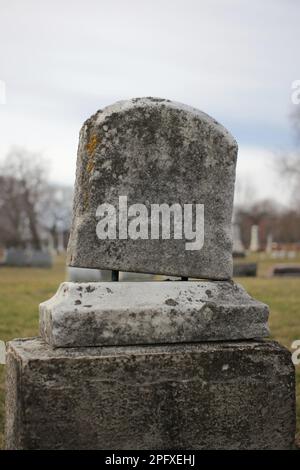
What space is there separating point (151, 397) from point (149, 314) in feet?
1.46

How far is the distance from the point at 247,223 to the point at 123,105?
7208 cm

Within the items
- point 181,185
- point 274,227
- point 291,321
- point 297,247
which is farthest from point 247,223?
point 181,185

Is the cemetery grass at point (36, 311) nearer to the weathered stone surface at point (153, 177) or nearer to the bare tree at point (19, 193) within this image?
the weathered stone surface at point (153, 177)

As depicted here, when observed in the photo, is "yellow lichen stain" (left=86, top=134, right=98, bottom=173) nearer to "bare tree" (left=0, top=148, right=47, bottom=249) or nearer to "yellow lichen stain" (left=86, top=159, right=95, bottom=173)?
"yellow lichen stain" (left=86, top=159, right=95, bottom=173)

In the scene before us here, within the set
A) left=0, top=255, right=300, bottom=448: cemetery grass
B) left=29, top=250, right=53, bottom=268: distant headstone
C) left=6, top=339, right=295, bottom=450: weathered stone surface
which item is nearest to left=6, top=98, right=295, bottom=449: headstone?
left=6, top=339, right=295, bottom=450: weathered stone surface

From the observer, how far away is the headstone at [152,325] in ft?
11.0

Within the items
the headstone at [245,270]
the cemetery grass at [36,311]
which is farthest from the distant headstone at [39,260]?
the cemetery grass at [36,311]

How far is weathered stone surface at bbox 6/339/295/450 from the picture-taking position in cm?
330

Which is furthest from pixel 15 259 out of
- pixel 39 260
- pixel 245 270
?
pixel 245 270

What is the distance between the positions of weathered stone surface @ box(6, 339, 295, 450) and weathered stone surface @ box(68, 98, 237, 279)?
521mm

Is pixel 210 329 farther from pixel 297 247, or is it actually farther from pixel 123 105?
pixel 297 247

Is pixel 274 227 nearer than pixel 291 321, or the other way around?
pixel 291 321

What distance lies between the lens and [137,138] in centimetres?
369

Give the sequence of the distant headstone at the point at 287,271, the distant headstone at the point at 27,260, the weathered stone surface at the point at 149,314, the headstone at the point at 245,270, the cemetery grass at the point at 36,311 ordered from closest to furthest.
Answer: the weathered stone surface at the point at 149,314
the cemetery grass at the point at 36,311
the distant headstone at the point at 287,271
the headstone at the point at 245,270
the distant headstone at the point at 27,260
